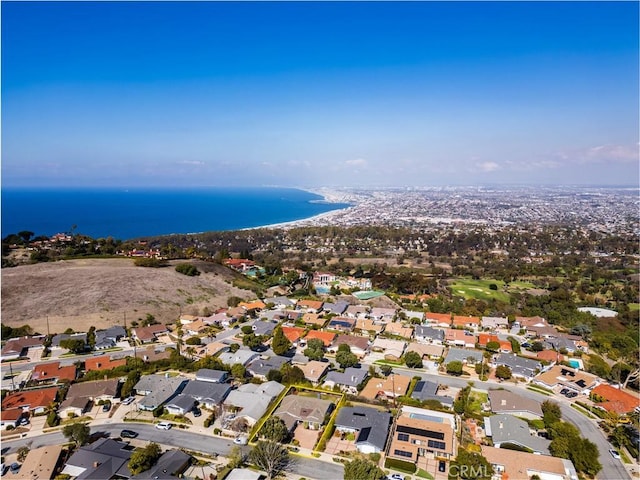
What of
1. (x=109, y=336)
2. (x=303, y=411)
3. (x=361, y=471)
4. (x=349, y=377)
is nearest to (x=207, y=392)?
(x=303, y=411)

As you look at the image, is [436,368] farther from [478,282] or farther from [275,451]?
[478,282]

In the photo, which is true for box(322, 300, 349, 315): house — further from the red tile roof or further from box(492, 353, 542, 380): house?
the red tile roof

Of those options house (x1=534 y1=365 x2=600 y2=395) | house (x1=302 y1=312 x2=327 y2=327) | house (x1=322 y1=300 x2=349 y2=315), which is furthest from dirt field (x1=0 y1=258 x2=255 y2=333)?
house (x1=534 y1=365 x2=600 y2=395)

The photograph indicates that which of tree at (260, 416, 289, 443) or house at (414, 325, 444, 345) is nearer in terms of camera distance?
tree at (260, 416, 289, 443)

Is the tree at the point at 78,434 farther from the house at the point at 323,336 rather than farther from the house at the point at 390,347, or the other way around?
the house at the point at 390,347

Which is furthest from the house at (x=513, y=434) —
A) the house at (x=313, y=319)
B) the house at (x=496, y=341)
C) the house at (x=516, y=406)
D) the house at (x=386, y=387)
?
the house at (x=313, y=319)
